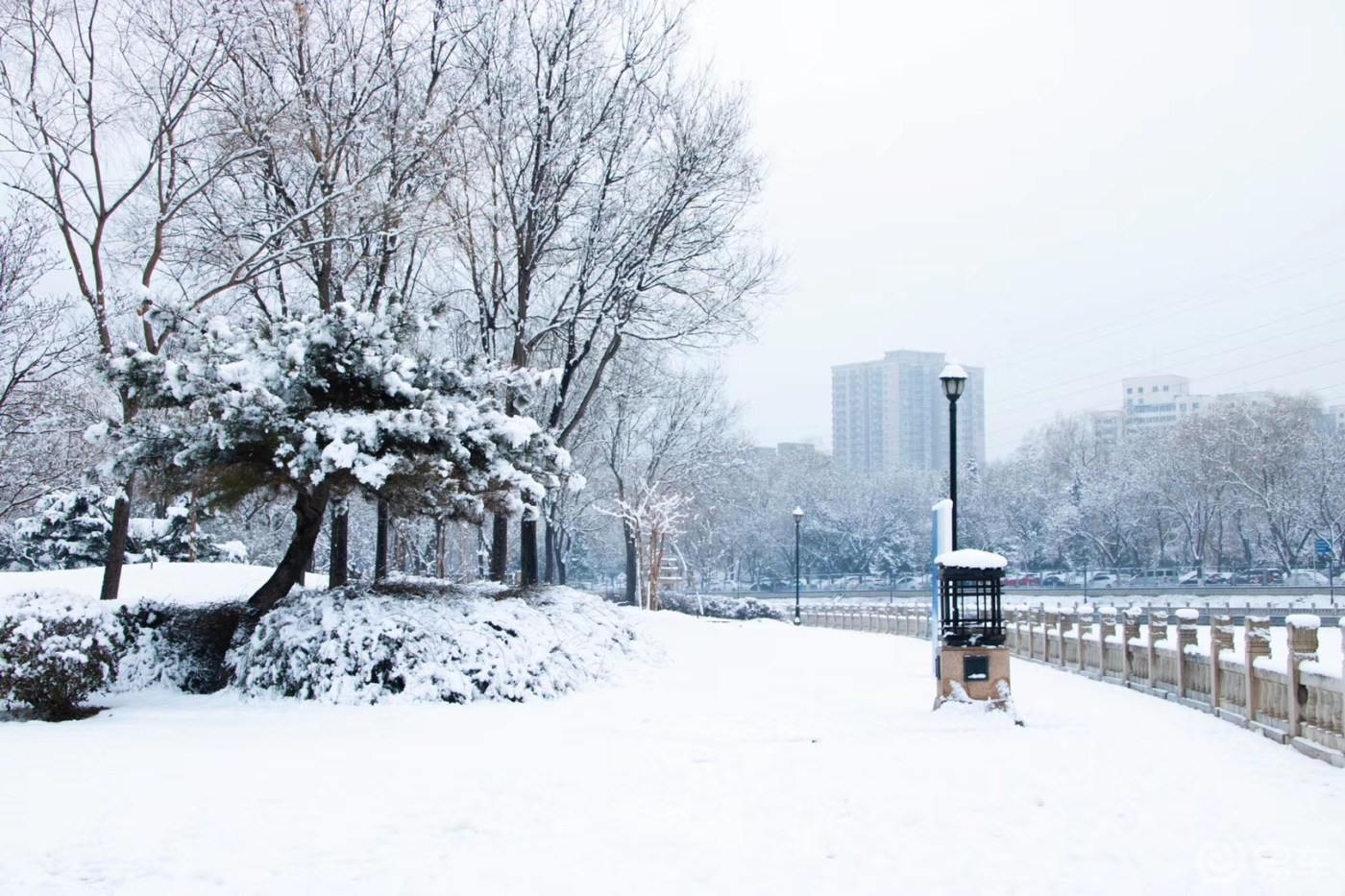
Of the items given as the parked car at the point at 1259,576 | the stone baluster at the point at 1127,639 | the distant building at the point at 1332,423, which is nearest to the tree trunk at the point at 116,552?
the stone baluster at the point at 1127,639

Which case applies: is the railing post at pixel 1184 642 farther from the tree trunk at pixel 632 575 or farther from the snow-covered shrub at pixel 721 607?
the tree trunk at pixel 632 575

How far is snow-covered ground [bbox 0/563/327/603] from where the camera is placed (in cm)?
1694

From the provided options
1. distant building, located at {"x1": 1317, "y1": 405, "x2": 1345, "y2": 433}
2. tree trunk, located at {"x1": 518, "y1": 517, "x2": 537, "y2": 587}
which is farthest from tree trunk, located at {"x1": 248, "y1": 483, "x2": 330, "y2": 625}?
distant building, located at {"x1": 1317, "y1": 405, "x2": 1345, "y2": 433}

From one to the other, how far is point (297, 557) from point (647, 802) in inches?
344

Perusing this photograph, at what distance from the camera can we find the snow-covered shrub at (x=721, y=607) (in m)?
43.2

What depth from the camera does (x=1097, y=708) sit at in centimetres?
1396

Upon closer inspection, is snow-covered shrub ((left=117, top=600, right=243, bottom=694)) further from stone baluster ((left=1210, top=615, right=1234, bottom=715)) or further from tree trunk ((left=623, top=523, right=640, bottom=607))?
tree trunk ((left=623, top=523, right=640, bottom=607))

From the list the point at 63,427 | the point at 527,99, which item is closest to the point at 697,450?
the point at 527,99

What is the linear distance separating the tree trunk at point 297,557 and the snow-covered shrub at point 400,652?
734 millimetres

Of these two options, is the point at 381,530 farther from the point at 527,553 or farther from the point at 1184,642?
the point at 1184,642

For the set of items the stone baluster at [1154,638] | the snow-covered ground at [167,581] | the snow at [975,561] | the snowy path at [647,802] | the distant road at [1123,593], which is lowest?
the distant road at [1123,593]

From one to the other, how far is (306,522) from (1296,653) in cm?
1185

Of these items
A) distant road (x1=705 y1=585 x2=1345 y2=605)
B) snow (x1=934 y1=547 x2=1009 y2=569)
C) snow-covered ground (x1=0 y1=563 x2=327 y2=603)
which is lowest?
distant road (x1=705 y1=585 x2=1345 y2=605)

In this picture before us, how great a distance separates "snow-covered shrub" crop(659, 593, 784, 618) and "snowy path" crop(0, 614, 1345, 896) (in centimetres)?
3033
